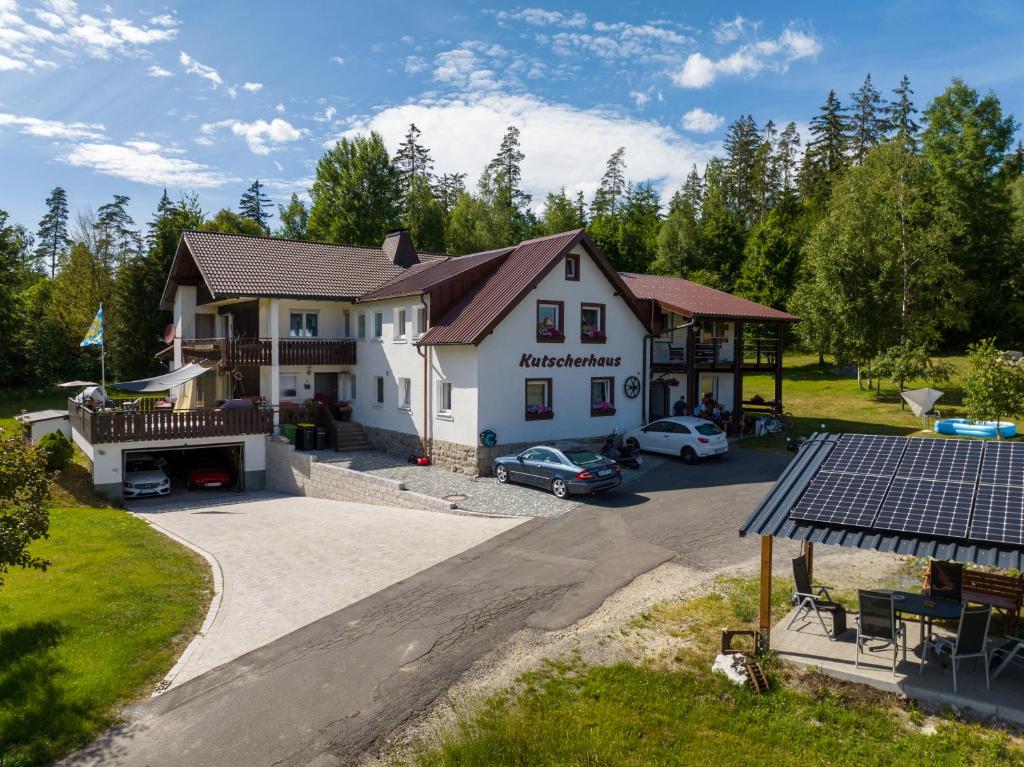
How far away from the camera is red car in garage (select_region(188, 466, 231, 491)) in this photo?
27156 mm

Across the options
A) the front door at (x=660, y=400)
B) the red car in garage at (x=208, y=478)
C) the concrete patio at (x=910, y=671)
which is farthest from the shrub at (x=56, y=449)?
the concrete patio at (x=910, y=671)

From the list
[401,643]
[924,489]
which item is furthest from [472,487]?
[924,489]

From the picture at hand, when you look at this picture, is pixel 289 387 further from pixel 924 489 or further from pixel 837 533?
pixel 924 489

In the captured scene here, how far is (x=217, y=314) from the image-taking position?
35.7 metres

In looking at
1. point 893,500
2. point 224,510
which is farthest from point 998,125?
point 224,510

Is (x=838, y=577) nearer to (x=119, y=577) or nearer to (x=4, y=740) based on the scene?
(x=4, y=740)

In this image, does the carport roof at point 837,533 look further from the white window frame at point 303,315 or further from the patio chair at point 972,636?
the white window frame at point 303,315

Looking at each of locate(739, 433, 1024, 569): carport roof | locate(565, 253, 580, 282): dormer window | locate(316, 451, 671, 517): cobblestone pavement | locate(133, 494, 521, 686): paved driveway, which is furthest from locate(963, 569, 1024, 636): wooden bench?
locate(565, 253, 580, 282): dormer window

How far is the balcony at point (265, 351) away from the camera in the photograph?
28.3 meters

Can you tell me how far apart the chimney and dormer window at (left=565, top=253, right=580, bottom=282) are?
11864mm

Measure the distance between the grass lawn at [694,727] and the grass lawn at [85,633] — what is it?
4.73 metres

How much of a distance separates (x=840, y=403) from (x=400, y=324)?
84.3 ft

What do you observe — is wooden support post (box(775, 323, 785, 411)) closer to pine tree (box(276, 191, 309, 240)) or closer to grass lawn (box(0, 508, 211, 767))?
grass lawn (box(0, 508, 211, 767))

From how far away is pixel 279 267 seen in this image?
30844 millimetres
